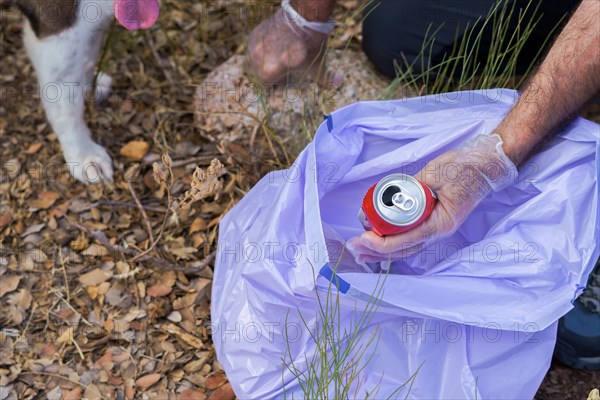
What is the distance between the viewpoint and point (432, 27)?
1.86 meters

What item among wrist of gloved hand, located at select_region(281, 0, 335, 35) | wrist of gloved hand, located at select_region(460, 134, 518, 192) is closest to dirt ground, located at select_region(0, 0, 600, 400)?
wrist of gloved hand, located at select_region(281, 0, 335, 35)

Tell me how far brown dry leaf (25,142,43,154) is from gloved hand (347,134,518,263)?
39.2 inches

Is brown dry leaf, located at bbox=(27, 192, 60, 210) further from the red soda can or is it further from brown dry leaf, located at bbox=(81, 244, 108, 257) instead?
the red soda can

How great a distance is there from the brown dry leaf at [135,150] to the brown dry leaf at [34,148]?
0.22 m

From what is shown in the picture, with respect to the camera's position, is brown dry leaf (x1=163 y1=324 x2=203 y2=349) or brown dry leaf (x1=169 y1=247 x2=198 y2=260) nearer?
brown dry leaf (x1=163 y1=324 x2=203 y2=349)

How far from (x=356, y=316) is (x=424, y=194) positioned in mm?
247

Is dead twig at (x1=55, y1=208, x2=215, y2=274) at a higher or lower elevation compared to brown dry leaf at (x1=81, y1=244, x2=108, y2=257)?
higher

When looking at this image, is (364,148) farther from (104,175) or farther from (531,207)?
(104,175)

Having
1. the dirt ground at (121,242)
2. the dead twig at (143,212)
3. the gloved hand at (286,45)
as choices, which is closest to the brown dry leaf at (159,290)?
the dirt ground at (121,242)

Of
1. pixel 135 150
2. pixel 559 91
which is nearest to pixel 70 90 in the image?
pixel 135 150

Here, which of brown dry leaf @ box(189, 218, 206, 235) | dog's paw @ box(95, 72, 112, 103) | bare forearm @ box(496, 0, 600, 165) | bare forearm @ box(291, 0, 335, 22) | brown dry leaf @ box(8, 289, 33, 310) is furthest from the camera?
dog's paw @ box(95, 72, 112, 103)

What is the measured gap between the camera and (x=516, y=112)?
136cm

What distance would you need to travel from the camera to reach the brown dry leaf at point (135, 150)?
186 centimetres

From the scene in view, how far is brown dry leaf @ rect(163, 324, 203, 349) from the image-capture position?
5.01ft
